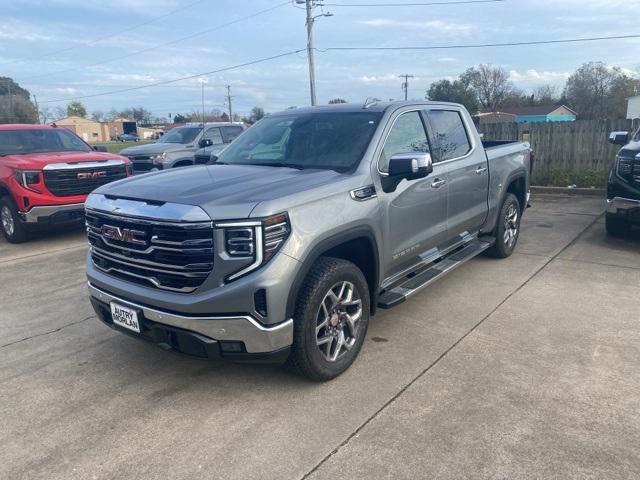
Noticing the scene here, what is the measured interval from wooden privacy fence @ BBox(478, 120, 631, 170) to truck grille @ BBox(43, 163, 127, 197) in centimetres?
851

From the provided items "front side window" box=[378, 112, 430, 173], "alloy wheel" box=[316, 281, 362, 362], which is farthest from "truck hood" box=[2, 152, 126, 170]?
"alloy wheel" box=[316, 281, 362, 362]

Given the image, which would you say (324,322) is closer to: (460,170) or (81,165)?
(460,170)

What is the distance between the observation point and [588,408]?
321 cm

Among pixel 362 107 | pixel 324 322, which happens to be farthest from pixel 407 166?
pixel 324 322

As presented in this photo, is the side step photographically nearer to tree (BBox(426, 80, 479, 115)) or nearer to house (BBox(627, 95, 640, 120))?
tree (BBox(426, 80, 479, 115))

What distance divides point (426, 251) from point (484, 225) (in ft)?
5.50

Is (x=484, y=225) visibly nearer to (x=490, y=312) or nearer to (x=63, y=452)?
(x=490, y=312)

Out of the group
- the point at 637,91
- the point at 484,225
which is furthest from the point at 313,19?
the point at 637,91

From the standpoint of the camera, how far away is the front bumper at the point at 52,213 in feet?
26.0

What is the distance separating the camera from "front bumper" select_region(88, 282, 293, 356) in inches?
119

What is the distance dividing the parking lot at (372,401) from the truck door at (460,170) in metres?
0.85

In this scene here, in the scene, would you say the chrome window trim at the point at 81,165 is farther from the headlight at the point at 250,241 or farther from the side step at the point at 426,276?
the headlight at the point at 250,241

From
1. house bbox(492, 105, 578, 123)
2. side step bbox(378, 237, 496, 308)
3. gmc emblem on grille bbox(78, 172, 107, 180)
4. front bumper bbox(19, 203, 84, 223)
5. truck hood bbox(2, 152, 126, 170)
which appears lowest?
side step bbox(378, 237, 496, 308)

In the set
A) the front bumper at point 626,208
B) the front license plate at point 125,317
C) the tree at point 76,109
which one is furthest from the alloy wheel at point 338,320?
the tree at point 76,109
